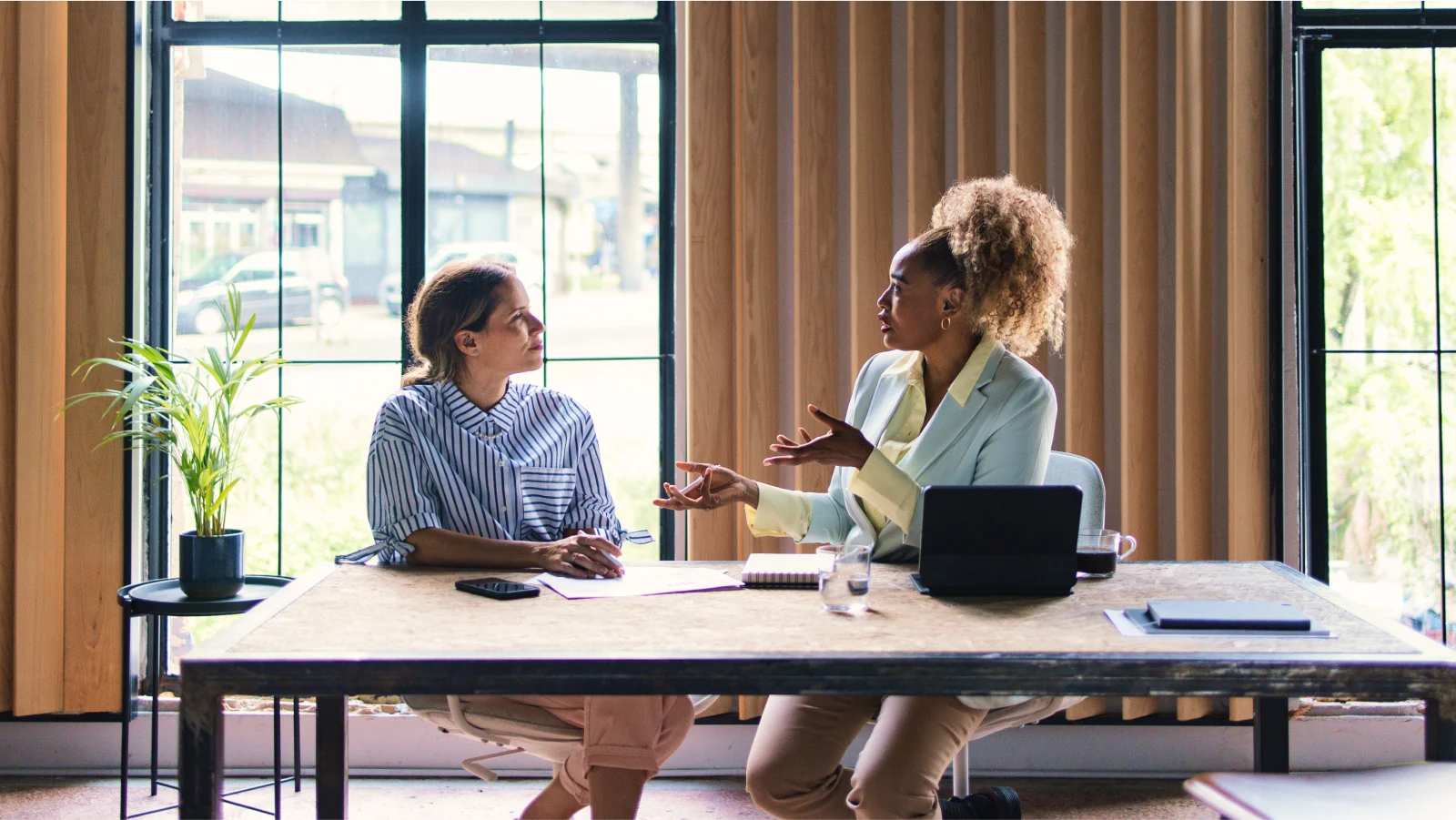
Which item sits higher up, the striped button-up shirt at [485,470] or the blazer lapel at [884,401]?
the blazer lapel at [884,401]

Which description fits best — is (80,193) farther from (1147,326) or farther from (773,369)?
(1147,326)

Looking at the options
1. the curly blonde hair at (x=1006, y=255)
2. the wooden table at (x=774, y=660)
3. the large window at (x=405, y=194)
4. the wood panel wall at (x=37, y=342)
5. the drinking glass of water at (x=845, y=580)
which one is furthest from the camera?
the large window at (x=405, y=194)

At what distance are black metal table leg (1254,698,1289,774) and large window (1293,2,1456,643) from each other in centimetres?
146

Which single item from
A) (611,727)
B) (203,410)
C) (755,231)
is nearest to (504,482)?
(611,727)

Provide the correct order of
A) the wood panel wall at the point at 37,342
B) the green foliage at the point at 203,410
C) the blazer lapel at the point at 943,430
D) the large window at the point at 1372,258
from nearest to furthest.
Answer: the blazer lapel at the point at 943,430 < the green foliage at the point at 203,410 < the wood panel wall at the point at 37,342 < the large window at the point at 1372,258

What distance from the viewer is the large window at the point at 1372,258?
337 centimetres

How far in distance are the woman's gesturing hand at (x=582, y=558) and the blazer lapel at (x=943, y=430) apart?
640 millimetres

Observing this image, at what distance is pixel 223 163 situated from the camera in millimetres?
3518

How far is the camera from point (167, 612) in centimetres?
278

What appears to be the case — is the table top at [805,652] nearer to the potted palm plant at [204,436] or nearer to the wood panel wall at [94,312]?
the potted palm plant at [204,436]

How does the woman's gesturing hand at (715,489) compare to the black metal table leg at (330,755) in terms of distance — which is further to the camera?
the woman's gesturing hand at (715,489)

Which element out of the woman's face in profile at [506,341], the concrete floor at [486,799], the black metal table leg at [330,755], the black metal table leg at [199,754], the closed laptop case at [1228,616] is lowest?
the concrete floor at [486,799]

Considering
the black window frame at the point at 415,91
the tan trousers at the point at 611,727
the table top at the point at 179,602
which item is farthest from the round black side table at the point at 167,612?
the tan trousers at the point at 611,727

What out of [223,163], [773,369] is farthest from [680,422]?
[223,163]
